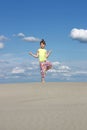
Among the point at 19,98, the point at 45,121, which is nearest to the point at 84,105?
the point at 45,121

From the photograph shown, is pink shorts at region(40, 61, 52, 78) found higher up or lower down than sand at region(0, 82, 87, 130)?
higher up

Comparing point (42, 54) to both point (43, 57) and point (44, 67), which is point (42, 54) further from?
point (44, 67)

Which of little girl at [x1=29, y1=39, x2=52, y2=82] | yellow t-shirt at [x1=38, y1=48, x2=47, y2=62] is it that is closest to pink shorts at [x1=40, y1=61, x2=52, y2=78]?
little girl at [x1=29, y1=39, x2=52, y2=82]

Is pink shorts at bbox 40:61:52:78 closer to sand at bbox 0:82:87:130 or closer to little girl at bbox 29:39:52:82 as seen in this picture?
little girl at bbox 29:39:52:82

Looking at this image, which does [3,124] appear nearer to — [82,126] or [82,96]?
[82,126]

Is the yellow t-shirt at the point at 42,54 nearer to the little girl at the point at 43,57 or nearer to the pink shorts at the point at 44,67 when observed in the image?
the little girl at the point at 43,57

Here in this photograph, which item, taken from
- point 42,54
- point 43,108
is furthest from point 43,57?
point 43,108

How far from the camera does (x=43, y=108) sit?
19.4 feet

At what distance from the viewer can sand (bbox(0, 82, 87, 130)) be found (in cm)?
498

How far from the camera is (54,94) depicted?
7.29 meters

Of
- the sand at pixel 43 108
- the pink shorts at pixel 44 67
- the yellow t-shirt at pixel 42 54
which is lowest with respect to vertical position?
the sand at pixel 43 108

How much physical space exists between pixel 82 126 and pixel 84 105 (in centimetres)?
122

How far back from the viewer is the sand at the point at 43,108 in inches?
196

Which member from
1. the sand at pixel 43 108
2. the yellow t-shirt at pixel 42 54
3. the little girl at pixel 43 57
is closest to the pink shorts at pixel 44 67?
the little girl at pixel 43 57
